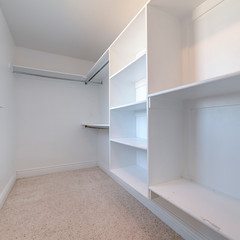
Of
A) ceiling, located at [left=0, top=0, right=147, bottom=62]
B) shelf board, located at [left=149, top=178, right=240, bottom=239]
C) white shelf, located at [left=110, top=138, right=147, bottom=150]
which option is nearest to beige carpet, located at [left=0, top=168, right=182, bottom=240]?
shelf board, located at [left=149, top=178, right=240, bottom=239]

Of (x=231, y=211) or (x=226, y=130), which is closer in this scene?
(x=231, y=211)

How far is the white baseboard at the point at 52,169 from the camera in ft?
8.28

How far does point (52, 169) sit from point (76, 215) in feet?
4.92

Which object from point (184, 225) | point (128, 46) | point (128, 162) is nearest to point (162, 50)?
point (128, 46)

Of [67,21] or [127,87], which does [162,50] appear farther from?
[67,21]

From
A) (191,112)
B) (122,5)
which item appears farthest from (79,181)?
(122,5)

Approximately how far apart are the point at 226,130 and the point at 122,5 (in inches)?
64.6

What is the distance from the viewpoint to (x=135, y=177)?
1421mm

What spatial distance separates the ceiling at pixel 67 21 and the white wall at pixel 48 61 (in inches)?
4.8

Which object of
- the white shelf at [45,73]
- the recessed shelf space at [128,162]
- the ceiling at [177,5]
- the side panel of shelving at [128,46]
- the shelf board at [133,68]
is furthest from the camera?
the white shelf at [45,73]

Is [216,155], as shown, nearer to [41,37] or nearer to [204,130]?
[204,130]

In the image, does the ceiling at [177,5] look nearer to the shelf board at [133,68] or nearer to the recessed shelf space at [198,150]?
the shelf board at [133,68]

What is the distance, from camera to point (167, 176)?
109 cm

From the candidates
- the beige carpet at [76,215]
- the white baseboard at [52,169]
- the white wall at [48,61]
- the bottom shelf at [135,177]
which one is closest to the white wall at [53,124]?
the white baseboard at [52,169]
